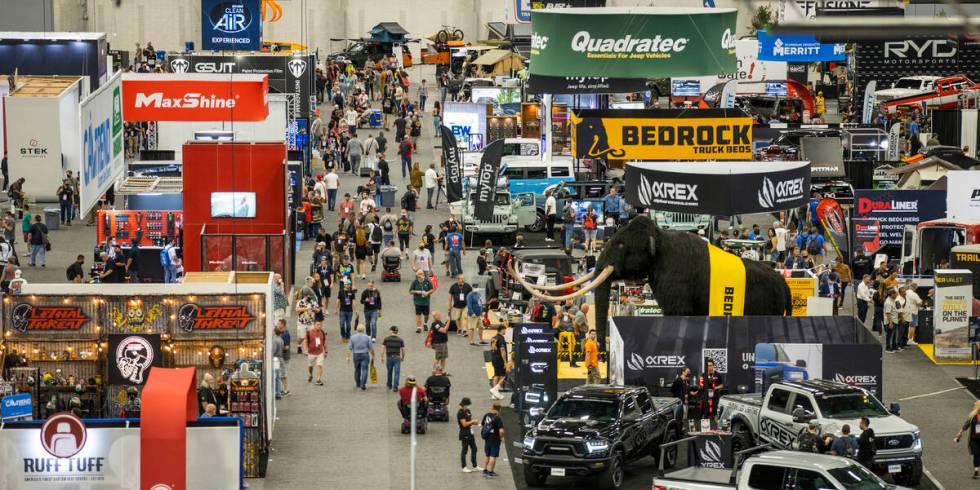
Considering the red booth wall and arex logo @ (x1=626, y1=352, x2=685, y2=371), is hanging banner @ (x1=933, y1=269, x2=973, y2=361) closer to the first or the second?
arex logo @ (x1=626, y1=352, x2=685, y2=371)

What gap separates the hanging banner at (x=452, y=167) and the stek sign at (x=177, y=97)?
8.80 meters

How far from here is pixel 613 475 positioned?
23250mm

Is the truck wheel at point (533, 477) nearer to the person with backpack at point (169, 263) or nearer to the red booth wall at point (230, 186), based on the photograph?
the red booth wall at point (230, 186)

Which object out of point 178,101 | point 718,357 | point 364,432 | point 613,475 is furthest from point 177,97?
point 613,475

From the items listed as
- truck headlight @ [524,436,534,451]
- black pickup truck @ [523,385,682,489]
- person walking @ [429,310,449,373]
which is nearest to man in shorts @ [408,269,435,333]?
person walking @ [429,310,449,373]

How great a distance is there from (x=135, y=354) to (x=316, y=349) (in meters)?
4.67

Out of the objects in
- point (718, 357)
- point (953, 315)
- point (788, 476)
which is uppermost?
point (953, 315)

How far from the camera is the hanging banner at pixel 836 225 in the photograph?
39.2m

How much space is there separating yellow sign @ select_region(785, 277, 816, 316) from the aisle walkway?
5.33 metres

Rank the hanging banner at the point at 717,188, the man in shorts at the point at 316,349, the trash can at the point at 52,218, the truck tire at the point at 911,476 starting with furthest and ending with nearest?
the trash can at the point at 52,218
the hanging banner at the point at 717,188
the man in shorts at the point at 316,349
the truck tire at the point at 911,476

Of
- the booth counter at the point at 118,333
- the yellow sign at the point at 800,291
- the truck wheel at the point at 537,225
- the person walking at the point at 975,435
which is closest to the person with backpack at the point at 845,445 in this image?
the person walking at the point at 975,435

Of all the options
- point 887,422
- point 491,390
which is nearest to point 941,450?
point 887,422

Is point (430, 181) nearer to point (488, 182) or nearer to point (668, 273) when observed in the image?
point (488, 182)

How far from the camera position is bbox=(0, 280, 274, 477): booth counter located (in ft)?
84.0
